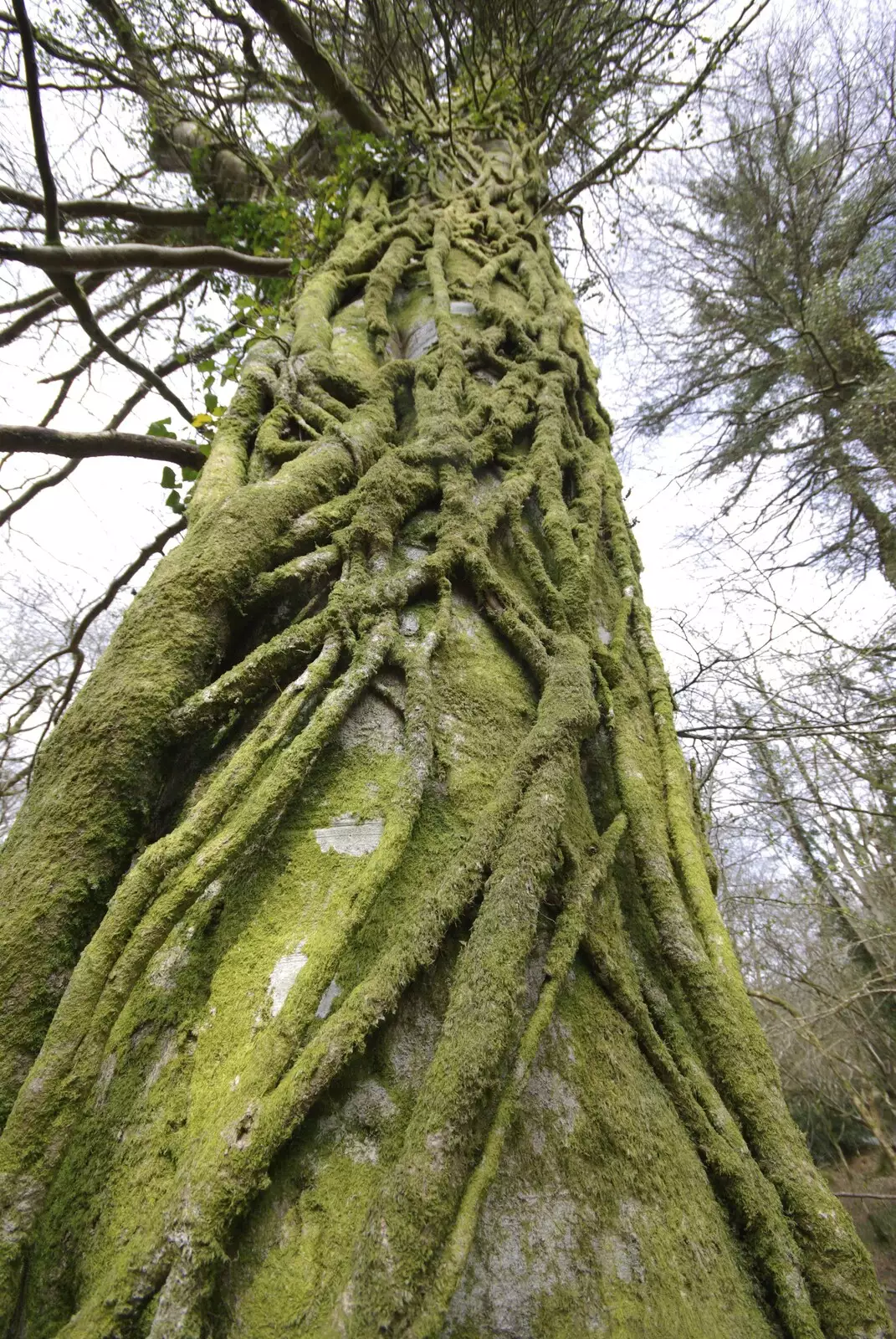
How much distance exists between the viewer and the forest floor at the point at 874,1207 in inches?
228

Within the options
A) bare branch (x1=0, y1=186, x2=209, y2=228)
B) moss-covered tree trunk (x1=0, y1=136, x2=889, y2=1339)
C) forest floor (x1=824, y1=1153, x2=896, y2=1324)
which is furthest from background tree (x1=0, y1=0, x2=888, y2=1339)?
forest floor (x1=824, y1=1153, x2=896, y2=1324)

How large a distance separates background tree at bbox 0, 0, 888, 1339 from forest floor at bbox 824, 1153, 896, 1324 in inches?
269

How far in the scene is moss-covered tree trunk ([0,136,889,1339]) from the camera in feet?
2.05

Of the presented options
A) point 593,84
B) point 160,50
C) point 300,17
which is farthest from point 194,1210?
point 593,84

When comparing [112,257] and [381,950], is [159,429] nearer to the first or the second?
[112,257]

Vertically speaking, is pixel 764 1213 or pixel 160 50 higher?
pixel 160 50

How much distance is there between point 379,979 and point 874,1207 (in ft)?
29.1

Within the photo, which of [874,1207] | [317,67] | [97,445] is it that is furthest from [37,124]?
[874,1207]

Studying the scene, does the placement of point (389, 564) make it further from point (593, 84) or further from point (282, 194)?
point (593, 84)

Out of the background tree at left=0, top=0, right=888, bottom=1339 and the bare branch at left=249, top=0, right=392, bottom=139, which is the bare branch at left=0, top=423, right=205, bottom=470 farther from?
the bare branch at left=249, top=0, right=392, bottom=139

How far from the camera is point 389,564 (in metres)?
1.35

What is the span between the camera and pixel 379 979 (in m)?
0.76

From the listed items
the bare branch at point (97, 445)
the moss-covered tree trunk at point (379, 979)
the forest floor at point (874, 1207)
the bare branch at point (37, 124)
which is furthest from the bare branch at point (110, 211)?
the forest floor at point (874, 1207)

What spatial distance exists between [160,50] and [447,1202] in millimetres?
5033
